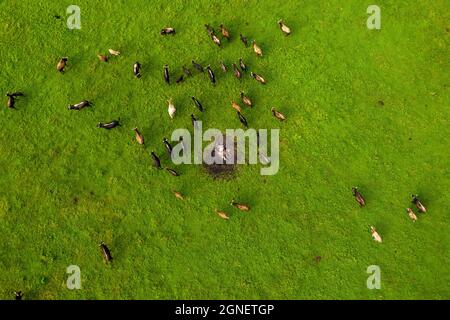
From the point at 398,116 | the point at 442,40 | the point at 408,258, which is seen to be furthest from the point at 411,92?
the point at 408,258

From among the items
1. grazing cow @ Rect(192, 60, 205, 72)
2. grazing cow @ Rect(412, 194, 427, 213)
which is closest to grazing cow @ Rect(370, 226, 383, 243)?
grazing cow @ Rect(412, 194, 427, 213)

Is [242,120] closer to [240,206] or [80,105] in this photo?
[240,206]

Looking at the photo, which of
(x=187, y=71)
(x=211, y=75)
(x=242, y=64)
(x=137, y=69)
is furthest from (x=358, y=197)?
(x=137, y=69)

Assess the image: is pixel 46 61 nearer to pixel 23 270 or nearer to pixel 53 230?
pixel 53 230

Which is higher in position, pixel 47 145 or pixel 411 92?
pixel 411 92

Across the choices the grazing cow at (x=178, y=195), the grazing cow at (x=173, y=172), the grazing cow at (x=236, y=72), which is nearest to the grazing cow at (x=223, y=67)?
the grazing cow at (x=236, y=72)

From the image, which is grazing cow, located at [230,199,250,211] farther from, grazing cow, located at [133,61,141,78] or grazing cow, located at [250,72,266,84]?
grazing cow, located at [133,61,141,78]

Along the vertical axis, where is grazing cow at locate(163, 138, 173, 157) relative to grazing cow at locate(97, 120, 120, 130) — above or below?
below

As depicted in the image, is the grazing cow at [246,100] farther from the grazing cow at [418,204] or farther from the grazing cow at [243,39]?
the grazing cow at [418,204]
